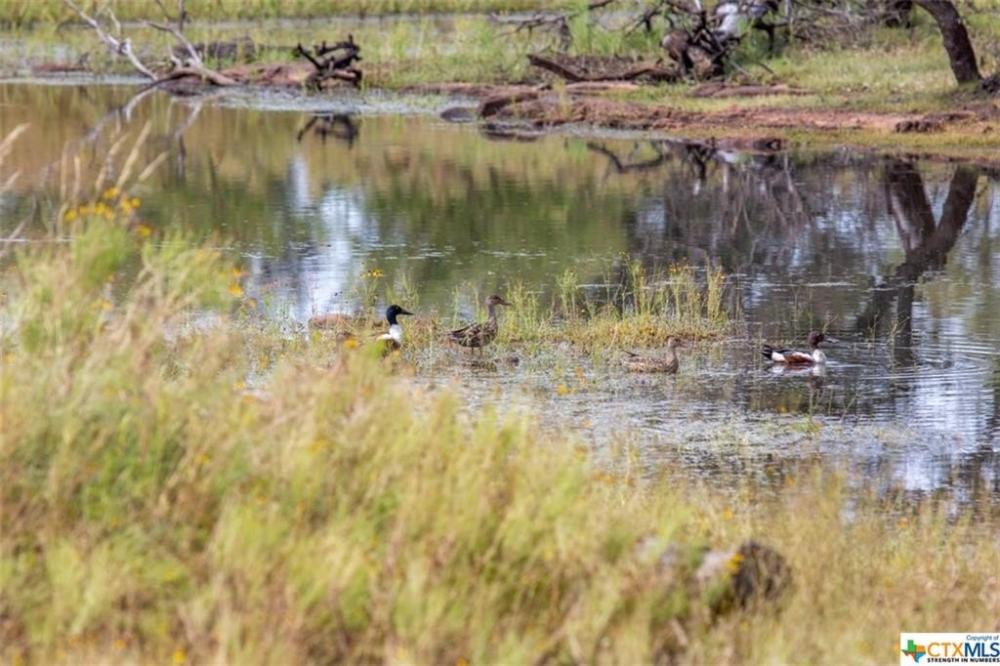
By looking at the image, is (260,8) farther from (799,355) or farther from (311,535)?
(311,535)

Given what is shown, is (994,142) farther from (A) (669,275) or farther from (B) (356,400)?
(B) (356,400)

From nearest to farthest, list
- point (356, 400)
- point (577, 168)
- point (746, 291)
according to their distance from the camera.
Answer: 1. point (356, 400)
2. point (746, 291)
3. point (577, 168)

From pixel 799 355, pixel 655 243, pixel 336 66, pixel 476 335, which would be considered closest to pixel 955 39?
pixel 655 243

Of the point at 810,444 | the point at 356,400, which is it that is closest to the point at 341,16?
the point at 810,444

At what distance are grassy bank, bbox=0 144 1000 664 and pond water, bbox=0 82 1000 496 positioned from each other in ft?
9.38

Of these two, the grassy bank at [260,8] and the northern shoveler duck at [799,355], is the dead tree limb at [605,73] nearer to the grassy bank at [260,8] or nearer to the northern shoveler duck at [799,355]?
the grassy bank at [260,8]

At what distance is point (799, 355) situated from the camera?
13672mm

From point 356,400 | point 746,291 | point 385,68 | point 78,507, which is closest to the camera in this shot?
point 78,507

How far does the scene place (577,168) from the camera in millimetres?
26828

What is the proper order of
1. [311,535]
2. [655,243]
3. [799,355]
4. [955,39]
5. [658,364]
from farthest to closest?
[955,39] → [655,243] → [799,355] → [658,364] → [311,535]

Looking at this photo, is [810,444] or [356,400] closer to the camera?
[356,400]

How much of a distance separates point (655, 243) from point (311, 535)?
13.7 meters

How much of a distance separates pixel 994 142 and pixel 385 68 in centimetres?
1607

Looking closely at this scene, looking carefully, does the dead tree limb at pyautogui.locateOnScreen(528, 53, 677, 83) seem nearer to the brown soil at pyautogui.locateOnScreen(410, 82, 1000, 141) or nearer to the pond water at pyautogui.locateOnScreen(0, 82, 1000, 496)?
the brown soil at pyautogui.locateOnScreen(410, 82, 1000, 141)
